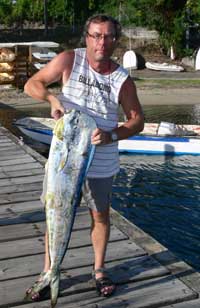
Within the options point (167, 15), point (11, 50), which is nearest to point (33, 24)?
point (167, 15)

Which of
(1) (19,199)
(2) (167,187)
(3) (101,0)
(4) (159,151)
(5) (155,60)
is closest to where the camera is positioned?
(1) (19,199)

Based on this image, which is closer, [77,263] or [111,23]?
[111,23]

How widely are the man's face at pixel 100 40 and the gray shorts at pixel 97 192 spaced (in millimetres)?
999

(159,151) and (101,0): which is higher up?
(101,0)

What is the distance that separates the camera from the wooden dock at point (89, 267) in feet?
15.0

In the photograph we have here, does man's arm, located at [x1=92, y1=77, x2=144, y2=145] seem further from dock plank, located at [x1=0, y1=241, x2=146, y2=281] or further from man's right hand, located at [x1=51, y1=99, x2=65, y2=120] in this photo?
dock plank, located at [x1=0, y1=241, x2=146, y2=281]

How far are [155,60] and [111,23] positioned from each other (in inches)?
1547

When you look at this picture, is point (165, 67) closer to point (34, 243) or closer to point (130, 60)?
point (130, 60)

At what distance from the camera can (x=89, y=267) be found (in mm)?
5188

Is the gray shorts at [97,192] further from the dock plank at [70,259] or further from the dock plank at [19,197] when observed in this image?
the dock plank at [19,197]

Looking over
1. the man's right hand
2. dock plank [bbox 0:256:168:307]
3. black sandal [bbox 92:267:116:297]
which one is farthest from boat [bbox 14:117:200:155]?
the man's right hand

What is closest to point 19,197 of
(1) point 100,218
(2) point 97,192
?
(1) point 100,218

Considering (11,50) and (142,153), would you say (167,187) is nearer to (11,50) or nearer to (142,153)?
(142,153)

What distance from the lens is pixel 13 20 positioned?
85.4m
